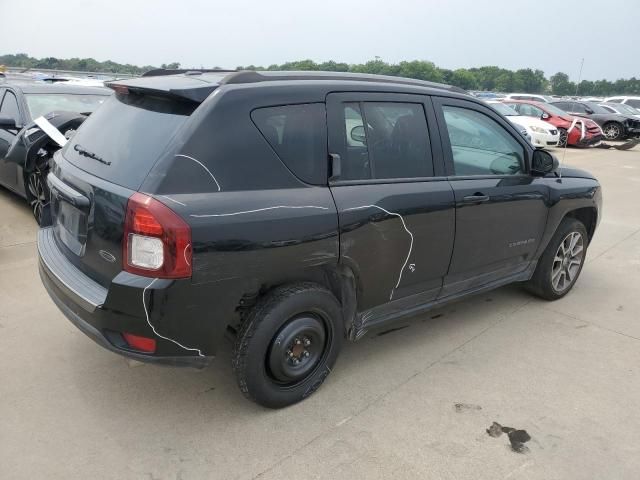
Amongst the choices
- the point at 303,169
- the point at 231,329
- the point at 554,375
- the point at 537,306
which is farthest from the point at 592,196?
the point at 231,329

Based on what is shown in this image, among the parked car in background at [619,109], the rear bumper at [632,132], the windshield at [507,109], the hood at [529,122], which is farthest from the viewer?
the parked car in background at [619,109]

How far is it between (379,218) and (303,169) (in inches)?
20.5

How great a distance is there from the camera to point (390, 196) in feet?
9.38

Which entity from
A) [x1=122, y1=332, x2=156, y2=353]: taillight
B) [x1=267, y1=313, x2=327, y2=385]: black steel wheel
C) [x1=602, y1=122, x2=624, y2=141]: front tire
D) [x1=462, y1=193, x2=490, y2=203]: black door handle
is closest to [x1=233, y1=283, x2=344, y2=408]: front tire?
[x1=267, y1=313, x2=327, y2=385]: black steel wheel

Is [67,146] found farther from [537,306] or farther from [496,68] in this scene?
[496,68]

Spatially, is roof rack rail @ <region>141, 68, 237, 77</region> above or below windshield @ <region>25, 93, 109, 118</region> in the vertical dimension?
above

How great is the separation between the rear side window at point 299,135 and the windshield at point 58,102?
15.3 feet

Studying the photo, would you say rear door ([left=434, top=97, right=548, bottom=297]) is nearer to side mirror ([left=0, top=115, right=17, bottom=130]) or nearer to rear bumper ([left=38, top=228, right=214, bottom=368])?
rear bumper ([left=38, top=228, right=214, bottom=368])

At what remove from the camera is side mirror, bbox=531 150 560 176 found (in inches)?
148

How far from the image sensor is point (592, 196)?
432cm

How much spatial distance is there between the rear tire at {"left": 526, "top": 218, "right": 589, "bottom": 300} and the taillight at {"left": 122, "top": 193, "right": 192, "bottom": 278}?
310 centimetres

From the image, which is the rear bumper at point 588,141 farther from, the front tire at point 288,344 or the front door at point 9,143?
the front tire at point 288,344

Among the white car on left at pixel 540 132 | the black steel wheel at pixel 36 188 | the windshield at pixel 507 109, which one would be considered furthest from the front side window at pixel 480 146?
the windshield at pixel 507 109

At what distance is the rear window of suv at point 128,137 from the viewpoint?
2344 millimetres
